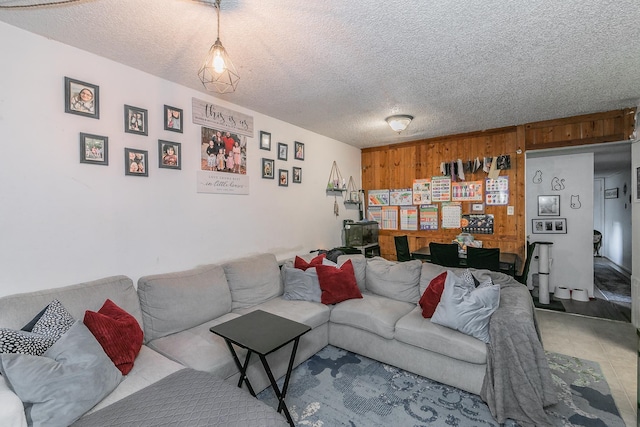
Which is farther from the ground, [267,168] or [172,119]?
[172,119]

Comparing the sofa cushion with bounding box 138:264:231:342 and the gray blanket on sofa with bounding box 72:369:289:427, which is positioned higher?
the sofa cushion with bounding box 138:264:231:342

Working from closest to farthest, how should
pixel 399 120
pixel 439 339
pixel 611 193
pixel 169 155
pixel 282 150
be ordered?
pixel 439 339 → pixel 169 155 → pixel 399 120 → pixel 282 150 → pixel 611 193

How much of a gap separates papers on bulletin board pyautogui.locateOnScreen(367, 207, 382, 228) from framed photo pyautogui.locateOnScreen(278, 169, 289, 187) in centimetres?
213

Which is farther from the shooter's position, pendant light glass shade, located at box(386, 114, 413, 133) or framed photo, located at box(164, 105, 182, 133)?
pendant light glass shade, located at box(386, 114, 413, 133)

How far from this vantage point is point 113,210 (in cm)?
233

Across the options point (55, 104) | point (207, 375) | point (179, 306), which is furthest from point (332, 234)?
point (55, 104)

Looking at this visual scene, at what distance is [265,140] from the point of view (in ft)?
11.8

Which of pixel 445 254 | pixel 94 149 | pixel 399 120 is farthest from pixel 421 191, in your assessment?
pixel 94 149

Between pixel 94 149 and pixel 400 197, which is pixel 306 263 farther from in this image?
pixel 400 197

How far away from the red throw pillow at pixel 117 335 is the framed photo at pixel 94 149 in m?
1.10

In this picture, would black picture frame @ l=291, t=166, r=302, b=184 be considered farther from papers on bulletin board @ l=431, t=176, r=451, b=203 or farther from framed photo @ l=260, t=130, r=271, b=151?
papers on bulletin board @ l=431, t=176, r=451, b=203

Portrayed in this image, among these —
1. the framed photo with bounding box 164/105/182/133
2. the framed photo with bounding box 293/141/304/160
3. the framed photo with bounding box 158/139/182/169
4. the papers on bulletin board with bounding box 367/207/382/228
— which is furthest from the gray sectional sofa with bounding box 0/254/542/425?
the papers on bulletin board with bounding box 367/207/382/228

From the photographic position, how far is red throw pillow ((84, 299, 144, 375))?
5.70 feet

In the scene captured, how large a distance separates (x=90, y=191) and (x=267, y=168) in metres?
1.81
